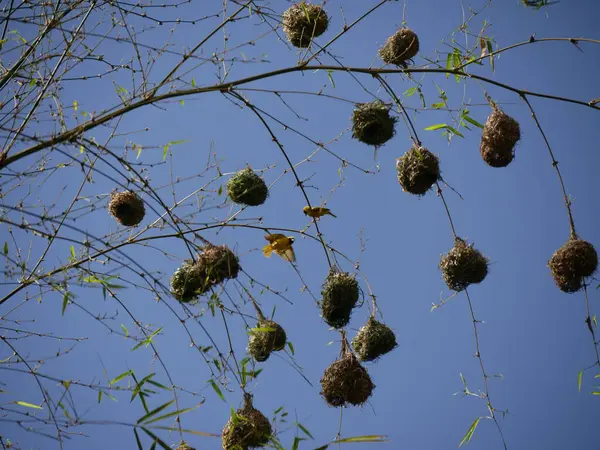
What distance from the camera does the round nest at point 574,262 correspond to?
2.04 m

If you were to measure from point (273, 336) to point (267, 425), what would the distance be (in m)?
0.22

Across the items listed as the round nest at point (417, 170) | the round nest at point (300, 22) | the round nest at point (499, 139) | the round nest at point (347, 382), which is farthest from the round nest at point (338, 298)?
the round nest at point (300, 22)

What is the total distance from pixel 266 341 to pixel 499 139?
80 centimetres

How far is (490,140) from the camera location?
202 cm

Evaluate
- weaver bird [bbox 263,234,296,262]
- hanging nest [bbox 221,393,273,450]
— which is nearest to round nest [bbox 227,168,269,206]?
weaver bird [bbox 263,234,296,262]

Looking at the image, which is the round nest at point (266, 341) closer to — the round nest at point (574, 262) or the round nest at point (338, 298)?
the round nest at point (338, 298)

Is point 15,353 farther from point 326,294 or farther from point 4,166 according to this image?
point 326,294

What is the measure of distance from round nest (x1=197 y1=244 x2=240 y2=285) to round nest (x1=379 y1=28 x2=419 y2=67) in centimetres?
82

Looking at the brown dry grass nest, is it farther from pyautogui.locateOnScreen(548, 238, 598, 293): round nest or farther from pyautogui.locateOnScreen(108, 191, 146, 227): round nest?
pyautogui.locateOnScreen(548, 238, 598, 293): round nest

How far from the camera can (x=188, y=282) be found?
5.45 feet

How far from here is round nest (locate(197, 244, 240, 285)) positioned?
1.58 meters

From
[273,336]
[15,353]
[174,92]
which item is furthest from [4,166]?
[273,336]

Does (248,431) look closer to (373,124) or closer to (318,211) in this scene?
(318,211)

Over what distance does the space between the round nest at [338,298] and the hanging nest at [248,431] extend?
0.28 metres
